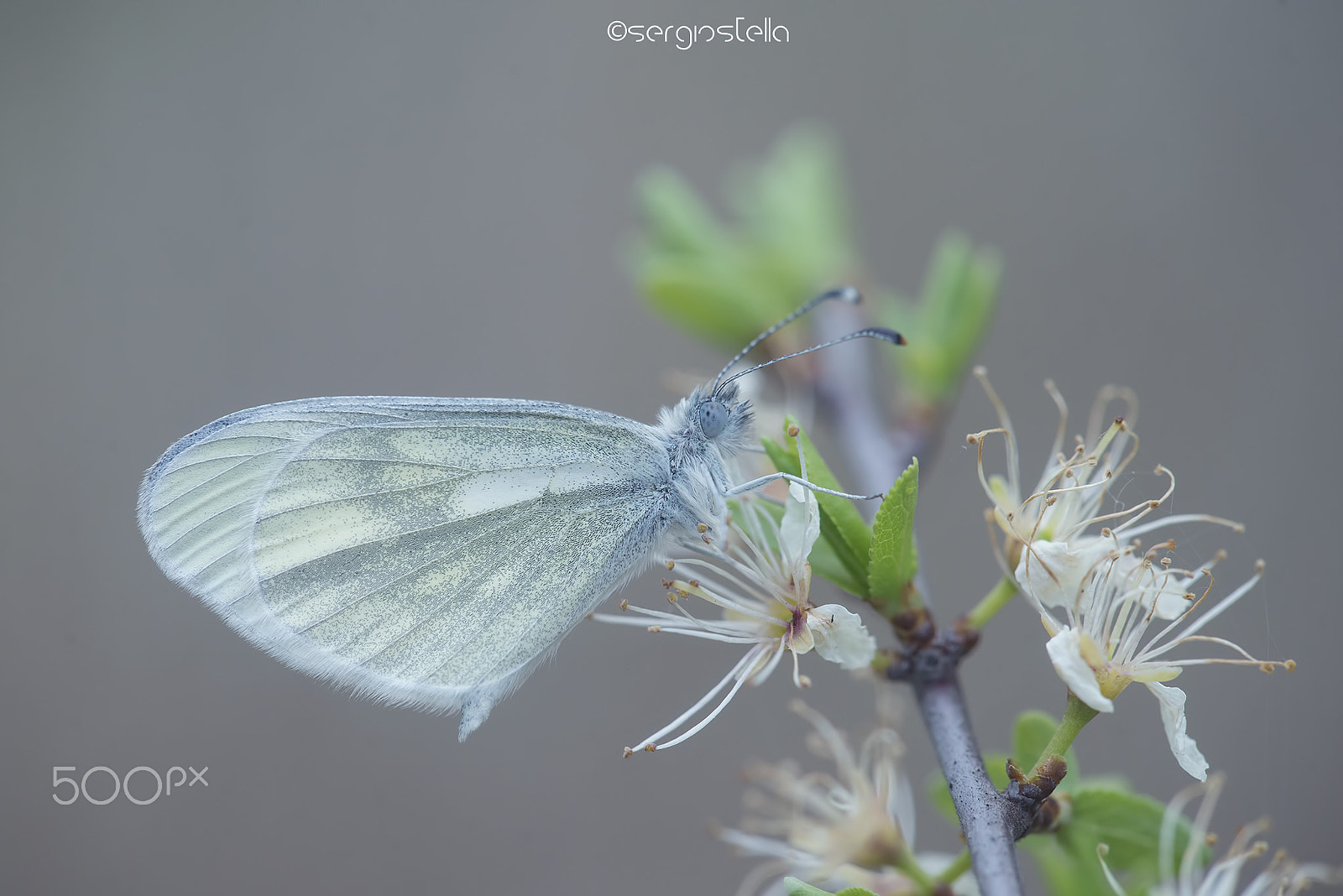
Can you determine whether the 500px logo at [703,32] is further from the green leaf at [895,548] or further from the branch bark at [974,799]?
the branch bark at [974,799]

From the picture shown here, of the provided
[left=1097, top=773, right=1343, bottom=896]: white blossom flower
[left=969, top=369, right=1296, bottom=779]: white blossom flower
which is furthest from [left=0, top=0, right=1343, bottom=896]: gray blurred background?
[left=969, top=369, right=1296, bottom=779]: white blossom flower

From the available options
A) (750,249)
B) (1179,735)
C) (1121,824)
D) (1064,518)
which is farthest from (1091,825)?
(750,249)

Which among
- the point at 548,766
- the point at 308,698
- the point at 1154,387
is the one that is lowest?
the point at 548,766

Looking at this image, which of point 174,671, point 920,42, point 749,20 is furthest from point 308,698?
point 920,42

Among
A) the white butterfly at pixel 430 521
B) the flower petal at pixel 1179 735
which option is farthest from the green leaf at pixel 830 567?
the flower petal at pixel 1179 735

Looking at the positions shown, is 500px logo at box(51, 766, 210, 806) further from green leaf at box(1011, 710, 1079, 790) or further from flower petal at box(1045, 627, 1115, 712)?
flower petal at box(1045, 627, 1115, 712)

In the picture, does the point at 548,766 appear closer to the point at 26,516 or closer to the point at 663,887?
the point at 663,887

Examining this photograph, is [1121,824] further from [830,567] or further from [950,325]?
[950,325]
